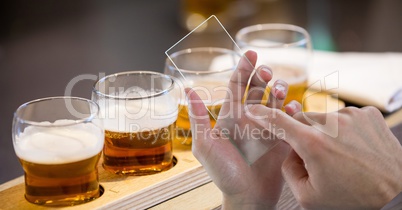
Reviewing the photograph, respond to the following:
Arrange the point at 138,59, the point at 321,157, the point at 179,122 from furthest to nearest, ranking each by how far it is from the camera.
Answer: the point at 138,59 < the point at 179,122 < the point at 321,157

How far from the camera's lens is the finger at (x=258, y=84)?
3.13 ft

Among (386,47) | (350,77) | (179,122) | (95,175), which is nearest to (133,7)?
(386,47)

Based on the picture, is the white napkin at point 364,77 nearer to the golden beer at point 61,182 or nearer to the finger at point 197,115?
the finger at point 197,115

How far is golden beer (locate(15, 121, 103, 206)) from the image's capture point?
2.70 ft

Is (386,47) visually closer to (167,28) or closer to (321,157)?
(167,28)

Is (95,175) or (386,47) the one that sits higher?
(95,175)

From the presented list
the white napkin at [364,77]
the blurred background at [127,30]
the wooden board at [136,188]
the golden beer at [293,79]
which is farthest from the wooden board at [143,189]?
the blurred background at [127,30]

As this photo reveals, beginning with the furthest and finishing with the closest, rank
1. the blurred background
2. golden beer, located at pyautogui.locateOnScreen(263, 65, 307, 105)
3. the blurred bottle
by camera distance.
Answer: the blurred bottle < the blurred background < golden beer, located at pyautogui.locateOnScreen(263, 65, 307, 105)

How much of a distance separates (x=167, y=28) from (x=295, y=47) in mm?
1244

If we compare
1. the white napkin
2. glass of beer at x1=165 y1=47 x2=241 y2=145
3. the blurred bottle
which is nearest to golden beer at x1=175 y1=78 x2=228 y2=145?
glass of beer at x1=165 y1=47 x2=241 y2=145

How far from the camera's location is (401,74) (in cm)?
139

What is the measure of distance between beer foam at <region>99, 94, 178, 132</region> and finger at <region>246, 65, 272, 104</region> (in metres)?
0.12

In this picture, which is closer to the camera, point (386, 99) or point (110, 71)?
point (386, 99)

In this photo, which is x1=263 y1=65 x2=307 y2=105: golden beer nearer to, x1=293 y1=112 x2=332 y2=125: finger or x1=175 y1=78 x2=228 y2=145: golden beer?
x1=175 y1=78 x2=228 y2=145: golden beer
